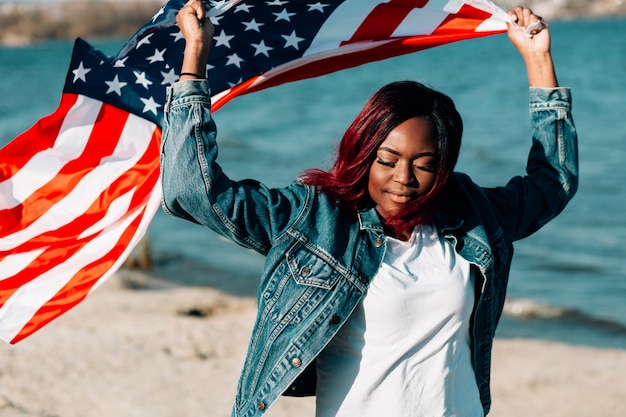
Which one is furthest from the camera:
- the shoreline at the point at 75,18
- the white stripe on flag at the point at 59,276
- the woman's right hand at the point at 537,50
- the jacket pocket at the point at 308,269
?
the shoreline at the point at 75,18

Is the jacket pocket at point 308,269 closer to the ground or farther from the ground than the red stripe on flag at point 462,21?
closer to the ground

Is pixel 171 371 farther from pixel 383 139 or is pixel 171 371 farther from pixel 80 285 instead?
pixel 383 139

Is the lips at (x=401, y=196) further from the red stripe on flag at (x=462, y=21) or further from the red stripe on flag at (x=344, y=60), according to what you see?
the red stripe on flag at (x=462, y=21)

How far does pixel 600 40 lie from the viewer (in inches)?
2295

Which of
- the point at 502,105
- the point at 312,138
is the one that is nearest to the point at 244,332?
the point at 312,138

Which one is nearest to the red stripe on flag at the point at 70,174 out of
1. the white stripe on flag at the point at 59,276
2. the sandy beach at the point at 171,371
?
the white stripe on flag at the point at 59,276

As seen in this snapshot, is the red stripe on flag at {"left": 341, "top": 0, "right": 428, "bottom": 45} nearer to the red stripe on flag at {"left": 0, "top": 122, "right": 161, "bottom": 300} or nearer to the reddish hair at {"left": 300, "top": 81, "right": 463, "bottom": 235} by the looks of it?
the red stripe on flag at {"left": 0, "top": 122, "right": 161, "bottom": 300}

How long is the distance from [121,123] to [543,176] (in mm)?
1732

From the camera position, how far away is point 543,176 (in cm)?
302

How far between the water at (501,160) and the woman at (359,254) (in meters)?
0.33

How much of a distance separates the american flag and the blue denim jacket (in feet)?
3.35

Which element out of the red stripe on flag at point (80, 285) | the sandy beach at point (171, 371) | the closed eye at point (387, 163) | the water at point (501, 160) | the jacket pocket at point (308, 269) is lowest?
the water at point (501, 160)

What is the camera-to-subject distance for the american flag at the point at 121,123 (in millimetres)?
3506

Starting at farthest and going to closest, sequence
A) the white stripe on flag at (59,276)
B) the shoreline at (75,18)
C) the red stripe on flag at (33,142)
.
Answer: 1. the shoreline at (75,18)
2. the red stripe on flag at (33,142)
3. the white stripe on flag at (59,276)
